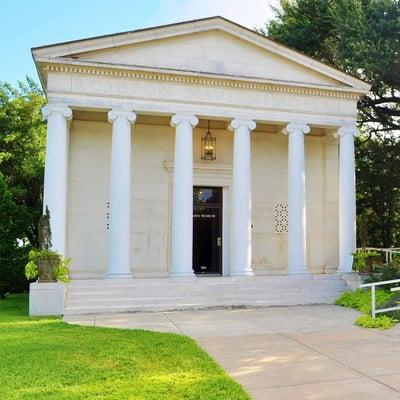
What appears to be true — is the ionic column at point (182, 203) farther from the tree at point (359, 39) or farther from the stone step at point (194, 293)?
the tree at point (359, 39)

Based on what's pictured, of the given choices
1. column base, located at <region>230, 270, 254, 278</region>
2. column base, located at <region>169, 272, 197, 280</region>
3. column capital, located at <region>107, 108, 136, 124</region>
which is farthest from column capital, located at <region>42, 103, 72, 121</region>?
column base, located at <region>230, 270, 254, 278</region>

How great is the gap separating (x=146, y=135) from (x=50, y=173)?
4.46 meters

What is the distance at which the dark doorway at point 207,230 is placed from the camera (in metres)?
17.5

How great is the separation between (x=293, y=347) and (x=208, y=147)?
10.8 meters

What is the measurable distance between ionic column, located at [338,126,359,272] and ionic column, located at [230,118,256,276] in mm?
3471

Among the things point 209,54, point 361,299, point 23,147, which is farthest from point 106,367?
point 23,147

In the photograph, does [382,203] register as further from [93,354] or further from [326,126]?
[93,354]

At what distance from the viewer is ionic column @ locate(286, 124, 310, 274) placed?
1544 cm

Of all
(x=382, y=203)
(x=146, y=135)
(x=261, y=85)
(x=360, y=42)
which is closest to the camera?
(x=261, y=85)

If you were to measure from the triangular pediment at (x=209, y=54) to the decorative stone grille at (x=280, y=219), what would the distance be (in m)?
4.85

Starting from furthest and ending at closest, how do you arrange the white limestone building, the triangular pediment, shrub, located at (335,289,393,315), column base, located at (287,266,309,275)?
column base, located at (287,266,309,275) → the triangular pediment → the white limestone building → shrub, located at (335,289,393,315)

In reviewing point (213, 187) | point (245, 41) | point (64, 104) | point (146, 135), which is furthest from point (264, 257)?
point (64, 104)

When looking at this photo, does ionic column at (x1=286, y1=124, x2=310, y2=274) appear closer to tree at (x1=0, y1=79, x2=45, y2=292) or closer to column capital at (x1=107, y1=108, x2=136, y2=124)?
column capital at (x1=107, y1=108, x2=136, y2=124)

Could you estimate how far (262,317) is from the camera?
37.0ft
